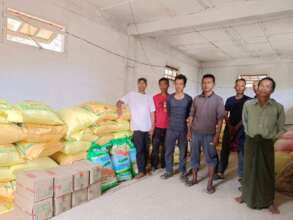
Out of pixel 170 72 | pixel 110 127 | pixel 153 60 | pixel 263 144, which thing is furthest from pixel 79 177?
pixel 170 72

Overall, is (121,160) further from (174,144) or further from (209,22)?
(209,22)

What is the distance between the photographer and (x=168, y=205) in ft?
7.83

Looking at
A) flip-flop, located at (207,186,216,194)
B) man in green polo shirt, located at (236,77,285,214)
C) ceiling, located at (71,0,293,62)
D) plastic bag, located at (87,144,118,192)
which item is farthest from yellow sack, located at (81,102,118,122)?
ceiling, located at (71,0,293,62)

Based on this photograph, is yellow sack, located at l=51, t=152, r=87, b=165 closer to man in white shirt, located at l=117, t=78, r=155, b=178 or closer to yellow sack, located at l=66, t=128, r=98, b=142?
yellow sack, located at l=66, t=128, r=98, b=142

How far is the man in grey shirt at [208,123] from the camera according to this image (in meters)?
2.74

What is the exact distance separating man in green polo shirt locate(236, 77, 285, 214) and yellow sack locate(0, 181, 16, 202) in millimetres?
2286

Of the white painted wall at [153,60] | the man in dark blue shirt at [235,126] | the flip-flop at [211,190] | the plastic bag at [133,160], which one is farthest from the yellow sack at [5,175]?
the white painted wall at [153,60]

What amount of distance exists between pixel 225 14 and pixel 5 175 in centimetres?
382

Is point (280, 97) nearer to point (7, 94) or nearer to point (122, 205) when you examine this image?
point (122, 205)

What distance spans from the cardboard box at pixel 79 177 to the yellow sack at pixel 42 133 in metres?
0.37

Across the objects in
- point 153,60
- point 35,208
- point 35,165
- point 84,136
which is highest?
point 153,60

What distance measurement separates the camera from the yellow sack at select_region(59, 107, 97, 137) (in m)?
2.70

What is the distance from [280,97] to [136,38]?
210 inches

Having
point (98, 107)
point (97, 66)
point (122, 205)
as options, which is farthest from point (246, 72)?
point (122, 205)
